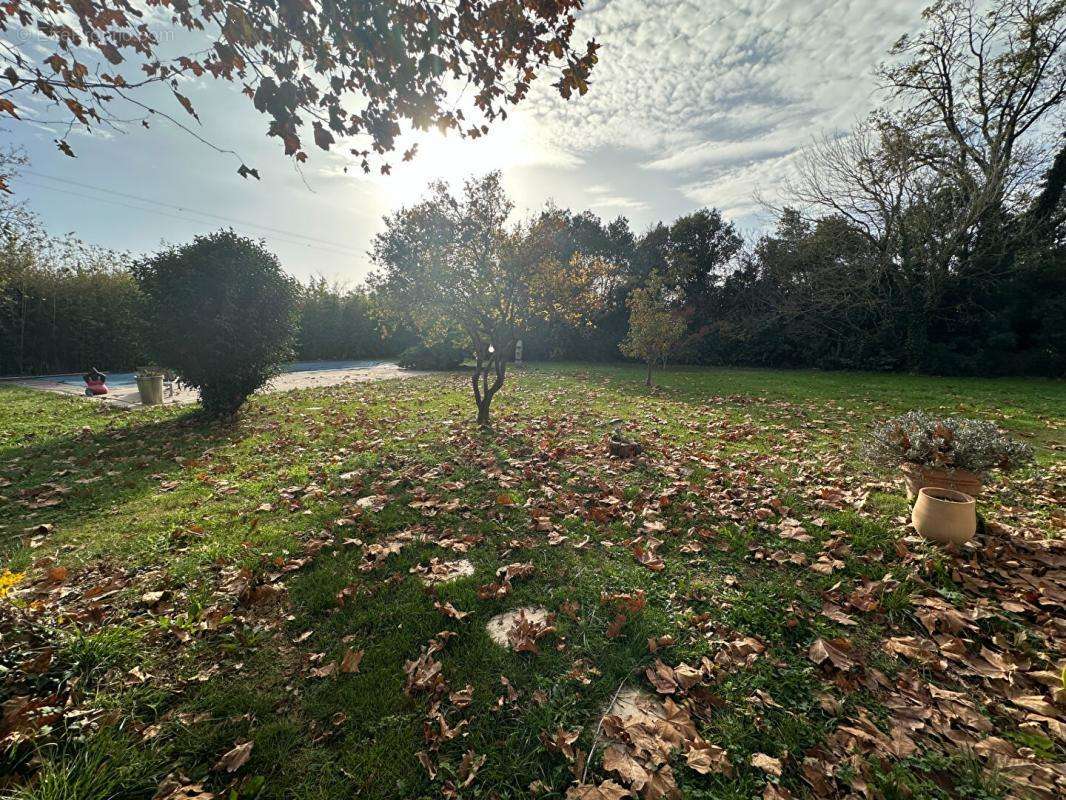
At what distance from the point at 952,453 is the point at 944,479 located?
25 centimetres

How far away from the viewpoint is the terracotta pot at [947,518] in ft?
10.7

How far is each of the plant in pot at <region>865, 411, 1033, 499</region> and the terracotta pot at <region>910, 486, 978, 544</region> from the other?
0.31 m

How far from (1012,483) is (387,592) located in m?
6.59

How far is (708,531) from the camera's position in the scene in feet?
12.2

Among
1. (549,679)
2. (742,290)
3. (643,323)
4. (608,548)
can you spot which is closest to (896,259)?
(742,290)

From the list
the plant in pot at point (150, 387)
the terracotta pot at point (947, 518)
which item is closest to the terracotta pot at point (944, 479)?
the terracotta pot at point (947, 518)

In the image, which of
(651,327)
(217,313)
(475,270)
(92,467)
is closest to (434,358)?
(651,327)

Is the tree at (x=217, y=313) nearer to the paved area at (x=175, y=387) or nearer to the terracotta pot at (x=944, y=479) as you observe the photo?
the paved area at (x=175, y=387)

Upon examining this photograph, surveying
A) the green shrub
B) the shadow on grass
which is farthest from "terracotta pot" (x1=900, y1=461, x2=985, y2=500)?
the green shrub

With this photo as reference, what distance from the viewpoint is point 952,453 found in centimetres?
369

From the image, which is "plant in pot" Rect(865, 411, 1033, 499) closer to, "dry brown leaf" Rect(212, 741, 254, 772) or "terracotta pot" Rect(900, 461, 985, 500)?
"terracotta pot" Rect(900, 461, 985, 500)

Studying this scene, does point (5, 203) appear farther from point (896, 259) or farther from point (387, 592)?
point (896, 259)

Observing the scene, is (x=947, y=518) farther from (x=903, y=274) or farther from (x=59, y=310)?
(x=59, y=310)

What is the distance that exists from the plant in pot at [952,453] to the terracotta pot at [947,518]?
308 millimetres
